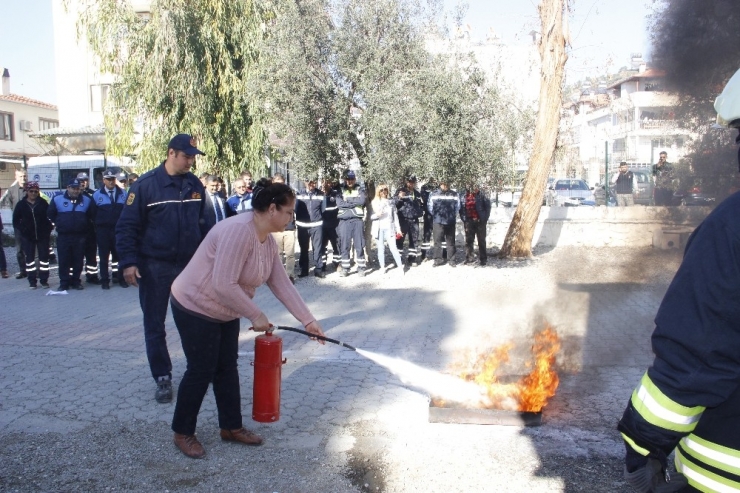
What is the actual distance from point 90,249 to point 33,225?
1125mm

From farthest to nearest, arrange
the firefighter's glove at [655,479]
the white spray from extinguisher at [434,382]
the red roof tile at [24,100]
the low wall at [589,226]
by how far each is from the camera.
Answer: the red roof tile at [24,100], the low wall at [589,226], the white spray from extinguisher at [434,382], the firefighter's glove at [655,479]

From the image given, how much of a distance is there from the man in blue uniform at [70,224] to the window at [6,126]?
37.2 m

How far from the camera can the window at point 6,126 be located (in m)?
42.4

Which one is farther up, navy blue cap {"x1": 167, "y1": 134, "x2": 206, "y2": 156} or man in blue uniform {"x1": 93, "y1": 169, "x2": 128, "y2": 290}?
navy blue cap {"x1": 167, "y1": 134, "x2": 206, "y2": 156}

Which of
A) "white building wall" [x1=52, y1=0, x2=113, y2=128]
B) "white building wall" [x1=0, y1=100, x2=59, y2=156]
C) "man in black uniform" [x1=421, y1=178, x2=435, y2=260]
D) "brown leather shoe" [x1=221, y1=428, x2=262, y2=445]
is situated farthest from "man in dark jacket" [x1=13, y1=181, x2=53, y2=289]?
"white building wall" [x1=0, y1=100, x2=59, y2=156]

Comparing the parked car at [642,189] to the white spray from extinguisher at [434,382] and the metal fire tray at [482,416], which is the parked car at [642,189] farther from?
the metal fire tray at [482,416]

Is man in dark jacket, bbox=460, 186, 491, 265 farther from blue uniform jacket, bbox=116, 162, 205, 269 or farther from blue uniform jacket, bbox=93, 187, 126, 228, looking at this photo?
blue uniform jacket, bbox=116, 162, 205, 269

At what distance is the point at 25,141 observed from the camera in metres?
43.4

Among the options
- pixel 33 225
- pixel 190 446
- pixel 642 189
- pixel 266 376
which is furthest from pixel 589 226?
pixel 190 446

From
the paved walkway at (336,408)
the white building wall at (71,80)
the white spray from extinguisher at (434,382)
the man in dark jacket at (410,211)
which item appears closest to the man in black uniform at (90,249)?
the paved walkway at (336,408)

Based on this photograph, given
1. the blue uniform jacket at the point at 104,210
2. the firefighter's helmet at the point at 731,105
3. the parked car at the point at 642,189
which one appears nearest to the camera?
the firefighter's helmet at the point at 731,105

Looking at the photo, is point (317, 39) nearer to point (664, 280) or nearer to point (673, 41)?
point (673, 41)

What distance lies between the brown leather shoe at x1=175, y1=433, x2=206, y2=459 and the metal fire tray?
5.53ft

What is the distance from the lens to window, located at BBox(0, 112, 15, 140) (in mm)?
42406
